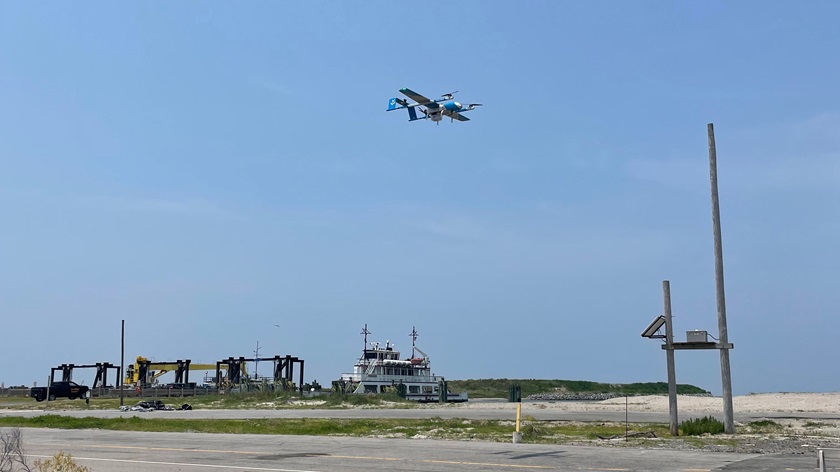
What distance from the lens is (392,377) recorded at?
3059 inches

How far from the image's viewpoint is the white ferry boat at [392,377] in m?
75.6

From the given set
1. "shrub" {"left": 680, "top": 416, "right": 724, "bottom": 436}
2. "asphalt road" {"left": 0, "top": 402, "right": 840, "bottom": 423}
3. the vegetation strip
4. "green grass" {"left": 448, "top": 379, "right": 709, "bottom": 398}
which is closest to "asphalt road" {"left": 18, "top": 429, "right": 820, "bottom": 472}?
the vegetation strip

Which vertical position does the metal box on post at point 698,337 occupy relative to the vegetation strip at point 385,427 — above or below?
above

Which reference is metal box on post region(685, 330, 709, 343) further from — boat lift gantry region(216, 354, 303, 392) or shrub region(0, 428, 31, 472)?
boat lift gantry region(216, 354, 303, 392)

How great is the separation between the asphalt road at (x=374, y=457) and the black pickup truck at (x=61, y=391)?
53.5 m

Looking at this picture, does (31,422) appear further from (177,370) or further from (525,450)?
(177,370)

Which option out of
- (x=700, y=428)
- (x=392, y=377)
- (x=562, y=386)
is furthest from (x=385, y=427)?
(x=562, y=386)

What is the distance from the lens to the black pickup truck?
7038cm

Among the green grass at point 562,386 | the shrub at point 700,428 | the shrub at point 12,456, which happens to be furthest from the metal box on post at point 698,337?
the green grass at point 562,386

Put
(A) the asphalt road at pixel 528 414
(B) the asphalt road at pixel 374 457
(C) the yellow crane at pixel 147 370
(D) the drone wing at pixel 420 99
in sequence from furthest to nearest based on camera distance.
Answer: (C) the yellow crane at pixel 147 370
(D) the drone wing at pixel 420 99
(A) the asphalt road at pixel 528 414
(B) the asphalt road at pixel 374 457

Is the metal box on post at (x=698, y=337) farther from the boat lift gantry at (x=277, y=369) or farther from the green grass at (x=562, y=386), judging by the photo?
the green grass at (x=562, y=386)

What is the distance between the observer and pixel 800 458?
51.2 feet

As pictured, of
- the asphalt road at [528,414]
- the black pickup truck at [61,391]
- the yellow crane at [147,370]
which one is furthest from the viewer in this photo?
the yellow crane at [147,370]

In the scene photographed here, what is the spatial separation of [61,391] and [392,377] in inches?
1185
